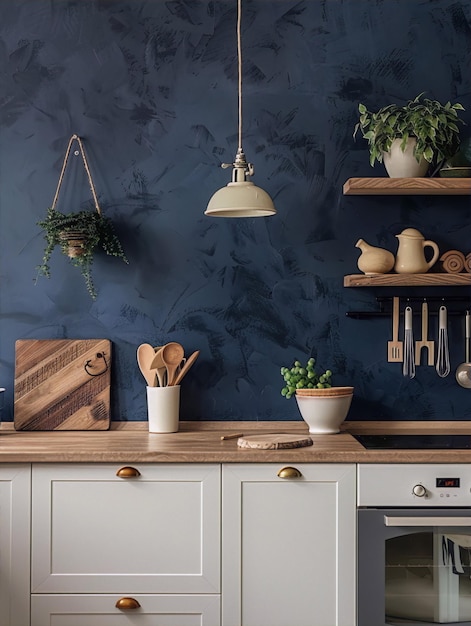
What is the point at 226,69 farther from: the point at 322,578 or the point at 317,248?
the point at 322,578

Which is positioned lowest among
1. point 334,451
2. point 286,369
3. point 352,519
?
point 352,519

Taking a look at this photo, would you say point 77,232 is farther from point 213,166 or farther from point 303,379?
point 303,379

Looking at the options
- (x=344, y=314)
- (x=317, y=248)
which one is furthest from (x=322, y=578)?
(x=317, y=248)

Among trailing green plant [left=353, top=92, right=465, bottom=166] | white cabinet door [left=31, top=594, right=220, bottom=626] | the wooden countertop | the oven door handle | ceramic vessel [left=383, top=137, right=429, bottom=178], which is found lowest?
white cabinet door [left=31, top=594, right=220, bottom=626]

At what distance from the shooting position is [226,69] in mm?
3553

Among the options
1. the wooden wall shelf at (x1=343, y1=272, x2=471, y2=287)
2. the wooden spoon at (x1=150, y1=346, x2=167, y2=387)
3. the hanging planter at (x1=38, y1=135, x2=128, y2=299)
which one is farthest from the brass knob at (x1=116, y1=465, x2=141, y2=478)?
the wooden wall shelf at (x1=343, y1=272, x2=471, y2=287)

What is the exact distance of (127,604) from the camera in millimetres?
2883

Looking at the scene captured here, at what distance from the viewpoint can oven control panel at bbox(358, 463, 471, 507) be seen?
288cm

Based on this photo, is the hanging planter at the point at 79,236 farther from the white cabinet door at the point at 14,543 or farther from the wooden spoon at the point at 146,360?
the white cabinet door at the point at 14,543

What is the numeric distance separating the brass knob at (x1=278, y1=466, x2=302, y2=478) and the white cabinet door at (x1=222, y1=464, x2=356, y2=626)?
0.01 m

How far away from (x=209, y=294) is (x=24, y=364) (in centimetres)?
80

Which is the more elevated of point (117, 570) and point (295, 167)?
point (295, 167)

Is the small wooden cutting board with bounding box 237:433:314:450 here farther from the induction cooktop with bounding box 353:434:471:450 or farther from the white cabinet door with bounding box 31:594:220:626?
the white cabinet door with bounding box 31:594:220:626

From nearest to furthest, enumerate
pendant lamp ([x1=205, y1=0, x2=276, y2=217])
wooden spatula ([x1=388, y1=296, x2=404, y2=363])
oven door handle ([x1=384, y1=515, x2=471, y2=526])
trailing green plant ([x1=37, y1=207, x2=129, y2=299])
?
1. oven door handle ([x1=384, y1=515, x2=471, y2=526])
2. pendant lamp ([x1=205, y1=0, x2=276, y2=217])
3. trailing green plant ([x1=37, y1=207, x2=129, y2=299])
4. wooden spatula ([x1=388, y1=296, x2=404, y2=363])
